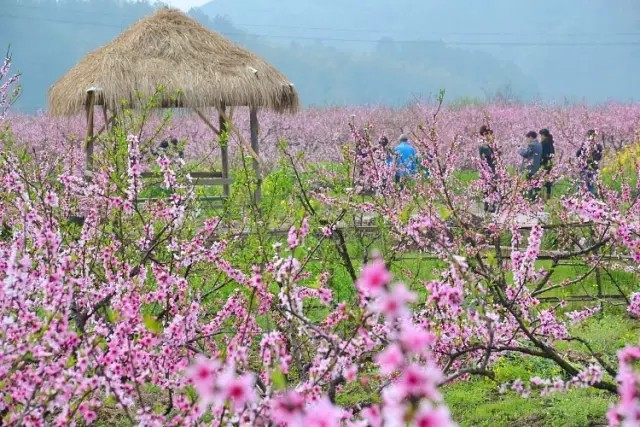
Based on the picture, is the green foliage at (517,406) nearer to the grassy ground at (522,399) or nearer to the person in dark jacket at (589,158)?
the grassy ground at (522,399)

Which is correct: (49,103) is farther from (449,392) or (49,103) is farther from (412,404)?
(412,404)

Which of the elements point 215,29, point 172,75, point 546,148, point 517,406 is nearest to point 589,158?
point 517,406

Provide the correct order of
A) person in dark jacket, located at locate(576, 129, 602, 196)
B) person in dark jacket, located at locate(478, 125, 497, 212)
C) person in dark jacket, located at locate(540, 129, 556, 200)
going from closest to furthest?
1. person in dark jacket, located at locate(478, 125, 497, 212)
2. person in dark jacket, located at locate(576, 129, 602, 196)
3. person in dark jacket, located at locate(540, 129, 556, 200)

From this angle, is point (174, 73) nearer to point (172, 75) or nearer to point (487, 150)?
point (172, 75)

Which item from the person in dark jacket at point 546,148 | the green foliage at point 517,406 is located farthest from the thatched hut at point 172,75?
the green foliage at point 517,406

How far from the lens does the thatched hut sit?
13.3 m

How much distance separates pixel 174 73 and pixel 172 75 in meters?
0.08

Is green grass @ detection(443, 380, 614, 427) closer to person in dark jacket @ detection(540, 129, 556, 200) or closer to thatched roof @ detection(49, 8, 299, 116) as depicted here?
thatched roof @ detection(49, 8, 299, 116)

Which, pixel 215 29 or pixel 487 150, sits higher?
pixel 215 29

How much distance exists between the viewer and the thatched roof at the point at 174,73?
1338 centimetres

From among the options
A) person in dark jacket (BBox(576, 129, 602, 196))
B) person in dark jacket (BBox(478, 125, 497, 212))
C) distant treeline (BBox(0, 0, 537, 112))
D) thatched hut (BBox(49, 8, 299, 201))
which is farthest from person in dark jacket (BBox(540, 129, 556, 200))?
distant treeline (BBox(0, 0, 537, 112))

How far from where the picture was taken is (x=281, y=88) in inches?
568

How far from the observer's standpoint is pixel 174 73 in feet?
45.6

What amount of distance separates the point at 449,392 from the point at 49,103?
422 inches
